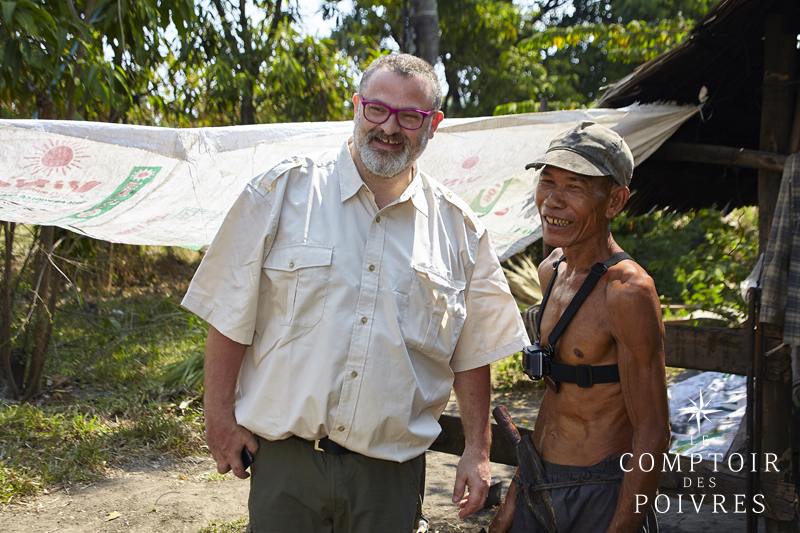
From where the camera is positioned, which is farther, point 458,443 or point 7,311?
point 7,311

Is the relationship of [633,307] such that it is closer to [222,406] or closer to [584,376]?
[584,376]

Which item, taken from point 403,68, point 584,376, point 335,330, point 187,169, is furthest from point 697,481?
point 187,169

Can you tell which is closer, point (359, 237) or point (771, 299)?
point (359, 237)

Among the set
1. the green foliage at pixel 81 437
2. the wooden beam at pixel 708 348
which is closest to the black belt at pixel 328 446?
the wooden beam at pixel 708 348

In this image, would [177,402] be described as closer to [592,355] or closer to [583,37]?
[592,355]

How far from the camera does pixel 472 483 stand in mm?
1960

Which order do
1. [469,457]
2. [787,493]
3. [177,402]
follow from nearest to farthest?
[469,457] → [787,493] → [177,402]

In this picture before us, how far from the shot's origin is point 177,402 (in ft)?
17.6

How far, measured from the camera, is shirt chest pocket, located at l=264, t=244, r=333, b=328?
176 centimetres

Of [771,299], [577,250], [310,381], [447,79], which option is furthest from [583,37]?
[310,381]

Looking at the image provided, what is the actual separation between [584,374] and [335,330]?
77 centimetres

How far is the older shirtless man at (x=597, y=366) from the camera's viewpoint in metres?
1.79

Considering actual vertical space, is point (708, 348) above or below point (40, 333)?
above

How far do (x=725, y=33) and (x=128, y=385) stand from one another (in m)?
5.36
